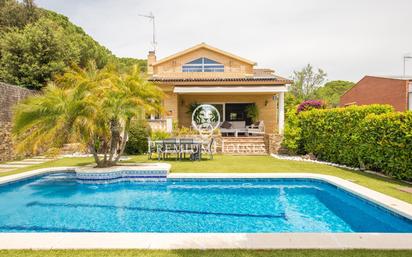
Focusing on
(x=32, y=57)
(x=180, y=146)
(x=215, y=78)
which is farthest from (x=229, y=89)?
(x=32, y=57)

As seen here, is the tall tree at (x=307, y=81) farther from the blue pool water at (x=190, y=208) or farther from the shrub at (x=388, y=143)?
the blue pool water at (x=190, y=208)

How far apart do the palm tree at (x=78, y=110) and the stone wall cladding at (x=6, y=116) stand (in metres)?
5.49

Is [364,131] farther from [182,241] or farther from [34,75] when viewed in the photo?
[34,75]

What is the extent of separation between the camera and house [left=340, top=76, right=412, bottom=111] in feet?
98.4

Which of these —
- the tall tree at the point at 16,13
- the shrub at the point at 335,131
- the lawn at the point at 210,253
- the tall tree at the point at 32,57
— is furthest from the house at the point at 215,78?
Result: the tall tree at the point at 16,13

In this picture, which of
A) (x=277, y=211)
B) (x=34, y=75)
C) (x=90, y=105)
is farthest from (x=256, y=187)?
(x=34, y=75)

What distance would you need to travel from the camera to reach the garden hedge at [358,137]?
10492 millimetres

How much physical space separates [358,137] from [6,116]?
2009 centimetres

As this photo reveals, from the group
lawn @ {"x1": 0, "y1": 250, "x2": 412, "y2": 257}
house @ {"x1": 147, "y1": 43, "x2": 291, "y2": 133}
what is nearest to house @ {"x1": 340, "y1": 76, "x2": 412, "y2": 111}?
house @ {"x1": 147, "y1": 43, "x2": 291, "y2": 133}

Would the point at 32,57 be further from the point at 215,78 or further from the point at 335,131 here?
the point at 335,131

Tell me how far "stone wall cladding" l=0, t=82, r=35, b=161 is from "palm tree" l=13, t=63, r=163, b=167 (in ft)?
18.0

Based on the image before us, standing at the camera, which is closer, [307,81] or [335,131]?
[335,131]

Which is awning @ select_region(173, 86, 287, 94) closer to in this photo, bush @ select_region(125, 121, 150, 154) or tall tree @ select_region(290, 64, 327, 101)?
bush @ select_region(125, 121, 150, 154)

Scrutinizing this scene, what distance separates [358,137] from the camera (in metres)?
12.9
